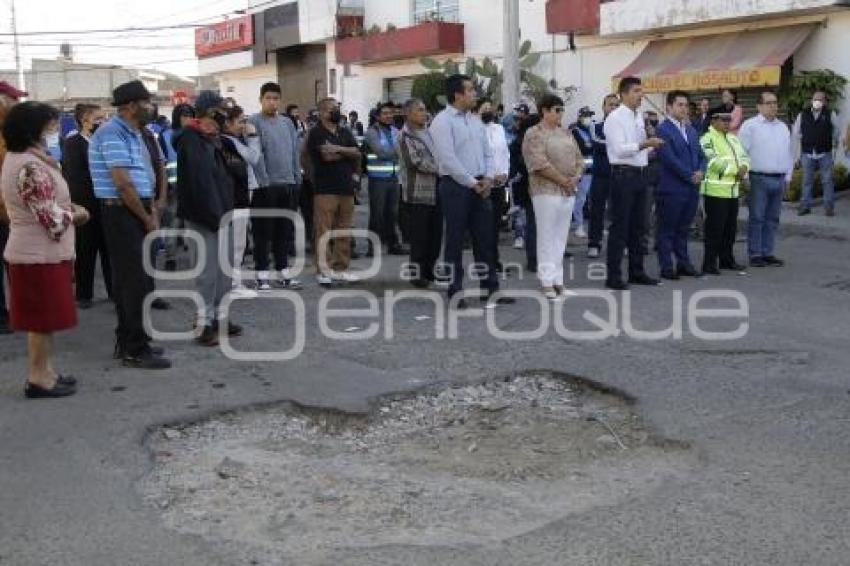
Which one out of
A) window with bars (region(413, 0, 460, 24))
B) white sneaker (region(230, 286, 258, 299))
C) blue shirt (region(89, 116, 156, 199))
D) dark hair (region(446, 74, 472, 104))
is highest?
window with bars (region(413, 0, 460, 24))

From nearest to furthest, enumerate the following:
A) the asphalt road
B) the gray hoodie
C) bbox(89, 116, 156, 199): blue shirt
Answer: the asphalt road → bbox(89, 116, 156, 199): blue shirt → the gray hoodie

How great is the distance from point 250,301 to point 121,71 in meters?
56.9

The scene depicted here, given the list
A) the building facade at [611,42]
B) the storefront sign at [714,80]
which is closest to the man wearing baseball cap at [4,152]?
the storefront sign at [714,80]

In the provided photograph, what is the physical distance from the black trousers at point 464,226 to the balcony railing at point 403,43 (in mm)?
17413

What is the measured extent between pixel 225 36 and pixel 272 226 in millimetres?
28477

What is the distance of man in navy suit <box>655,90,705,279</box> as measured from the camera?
30.5ft

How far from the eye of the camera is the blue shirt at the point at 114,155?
6105 millimetres

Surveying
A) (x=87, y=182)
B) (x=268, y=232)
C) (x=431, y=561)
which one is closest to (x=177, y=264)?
(x=268, y=232)

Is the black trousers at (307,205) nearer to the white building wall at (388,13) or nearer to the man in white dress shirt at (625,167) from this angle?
the man in white dress shirt at (625,167)

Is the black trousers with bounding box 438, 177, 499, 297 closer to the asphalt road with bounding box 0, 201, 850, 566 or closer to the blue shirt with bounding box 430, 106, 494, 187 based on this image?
the blue shirt with bounding box 430, 106, 494, 187

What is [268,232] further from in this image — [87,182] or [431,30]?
[431,30]

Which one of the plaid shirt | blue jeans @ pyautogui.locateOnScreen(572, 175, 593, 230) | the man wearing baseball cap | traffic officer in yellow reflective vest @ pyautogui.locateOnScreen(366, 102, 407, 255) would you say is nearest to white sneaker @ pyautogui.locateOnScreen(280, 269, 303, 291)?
the plaid shirt

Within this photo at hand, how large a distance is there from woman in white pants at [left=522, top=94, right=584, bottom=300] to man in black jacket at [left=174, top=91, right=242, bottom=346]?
277 cm

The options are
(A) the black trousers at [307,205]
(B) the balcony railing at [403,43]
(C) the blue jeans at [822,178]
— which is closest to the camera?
(A) the black trousers at [307,205]
